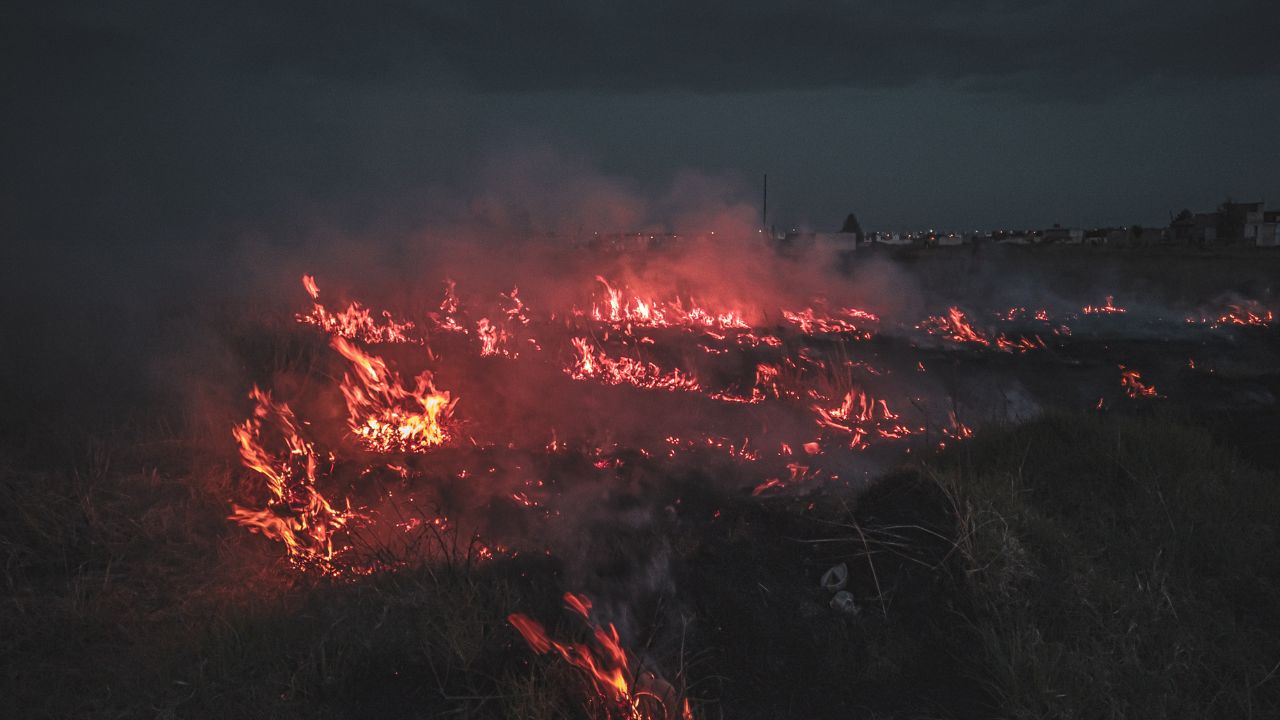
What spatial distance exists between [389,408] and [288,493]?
1492 mm

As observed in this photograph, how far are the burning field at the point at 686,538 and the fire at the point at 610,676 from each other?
0.02 meters

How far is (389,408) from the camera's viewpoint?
6840 mm

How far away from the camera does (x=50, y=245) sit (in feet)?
36.8

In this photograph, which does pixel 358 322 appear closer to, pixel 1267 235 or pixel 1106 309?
pixel 1106 309

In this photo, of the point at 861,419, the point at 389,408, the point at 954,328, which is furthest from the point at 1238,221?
the point at 389,408

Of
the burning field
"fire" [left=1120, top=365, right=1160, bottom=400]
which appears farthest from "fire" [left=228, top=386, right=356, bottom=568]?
"fire" [left=1120, top=365, right=1160, bottom=400]

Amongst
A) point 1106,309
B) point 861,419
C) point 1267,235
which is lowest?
point 861,419

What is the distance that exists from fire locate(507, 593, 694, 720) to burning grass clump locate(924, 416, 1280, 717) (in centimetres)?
135

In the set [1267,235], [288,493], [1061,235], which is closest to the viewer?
[288,493]

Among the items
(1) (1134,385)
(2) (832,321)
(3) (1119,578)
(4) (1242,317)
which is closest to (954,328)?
(2) (832,321)

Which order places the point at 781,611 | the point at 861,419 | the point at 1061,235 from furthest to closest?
the point at 1061,235
the point at 861,419
the point at 781,611

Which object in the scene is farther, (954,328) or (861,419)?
(954,328)

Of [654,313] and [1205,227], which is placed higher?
[1205,227]

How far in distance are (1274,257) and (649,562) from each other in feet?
88.6
